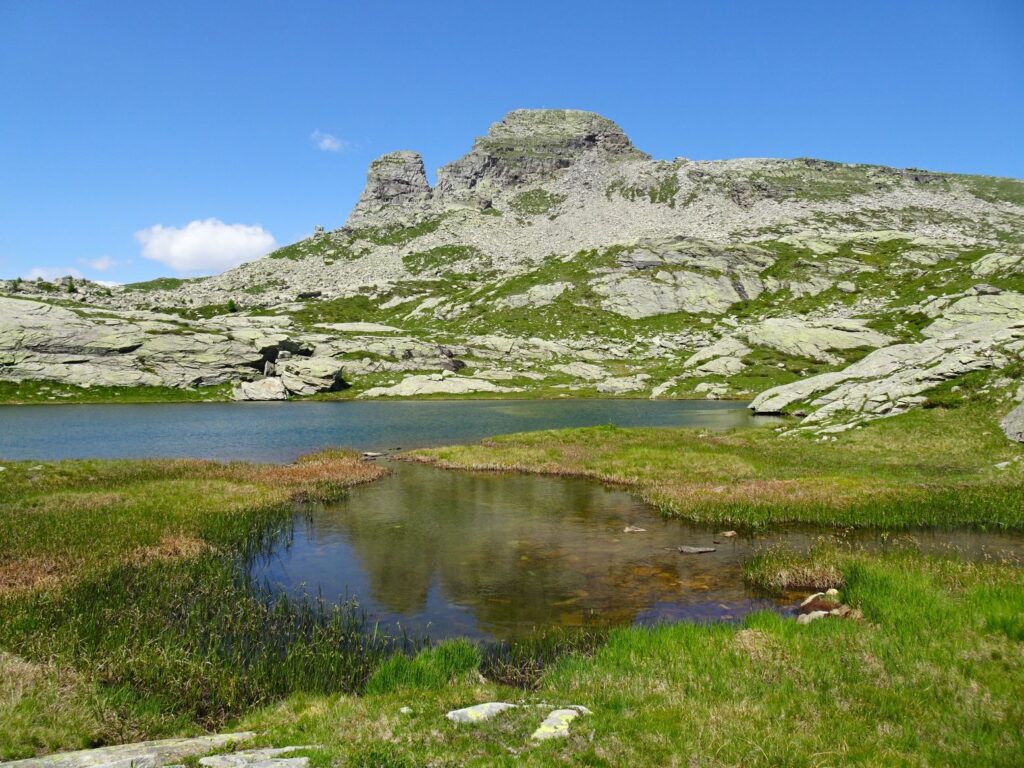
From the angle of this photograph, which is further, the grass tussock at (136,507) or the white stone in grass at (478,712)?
the grass tussock at (136,507)

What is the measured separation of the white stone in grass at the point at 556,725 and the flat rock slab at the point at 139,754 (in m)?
4.54

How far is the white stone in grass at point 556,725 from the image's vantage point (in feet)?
28.5

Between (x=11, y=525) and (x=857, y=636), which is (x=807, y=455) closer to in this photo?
(x=857, y=636)

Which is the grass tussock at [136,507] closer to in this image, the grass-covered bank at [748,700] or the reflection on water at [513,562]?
the reflection on water at [513,562]

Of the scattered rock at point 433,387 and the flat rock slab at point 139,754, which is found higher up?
the scattered rock at point 433,387

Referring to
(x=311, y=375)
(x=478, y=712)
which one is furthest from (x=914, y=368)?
(x=311, y=375)

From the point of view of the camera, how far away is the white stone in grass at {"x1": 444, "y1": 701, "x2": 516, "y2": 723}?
9.36 meters

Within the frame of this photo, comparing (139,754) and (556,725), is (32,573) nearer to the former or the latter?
(139,754)

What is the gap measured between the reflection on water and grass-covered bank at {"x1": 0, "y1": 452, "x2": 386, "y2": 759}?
2.19 m

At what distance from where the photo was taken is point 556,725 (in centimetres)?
902

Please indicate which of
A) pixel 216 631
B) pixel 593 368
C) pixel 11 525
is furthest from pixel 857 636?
pixel 593 368

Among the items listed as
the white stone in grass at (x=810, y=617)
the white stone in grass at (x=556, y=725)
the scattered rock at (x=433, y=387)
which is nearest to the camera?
the white stone in grass at (x=556, y=725)

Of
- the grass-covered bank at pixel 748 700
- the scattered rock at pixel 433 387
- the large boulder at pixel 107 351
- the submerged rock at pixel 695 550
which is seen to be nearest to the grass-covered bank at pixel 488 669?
the grass-covered bank at pixel 748 700

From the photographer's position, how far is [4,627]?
1362 centimetres
